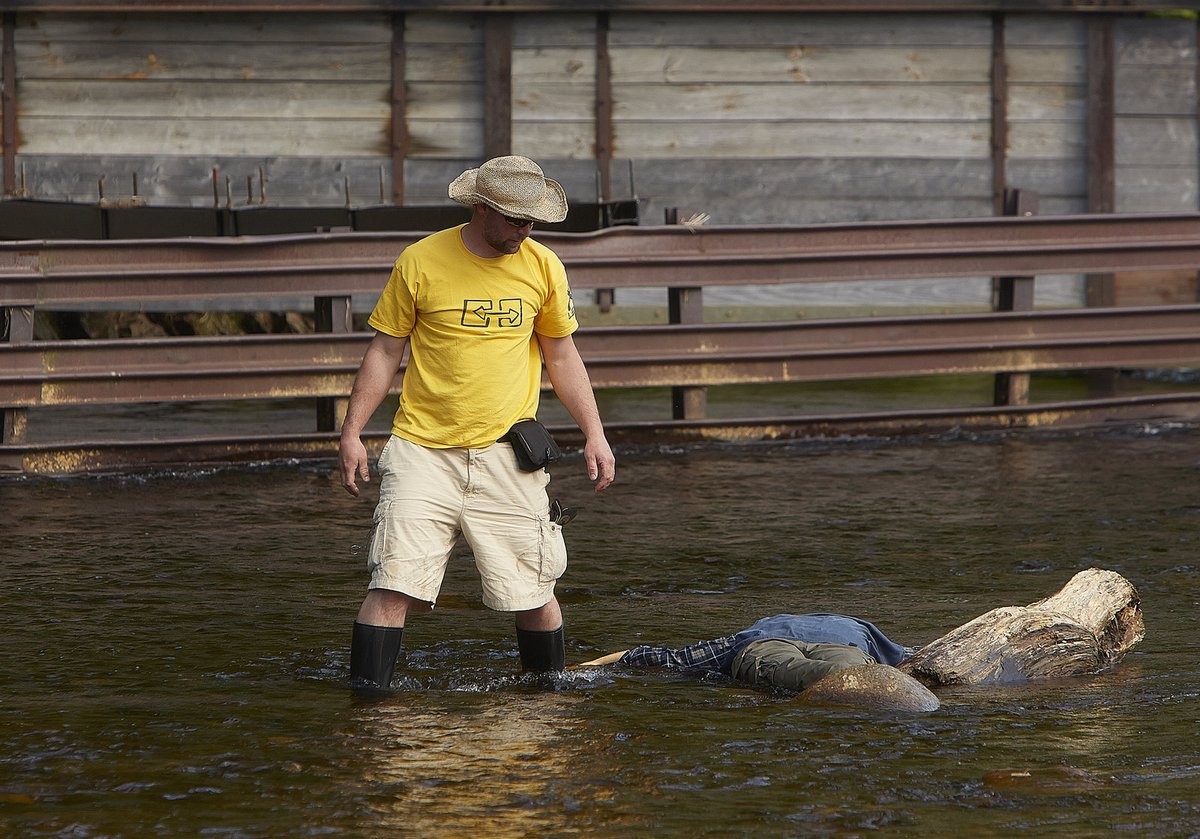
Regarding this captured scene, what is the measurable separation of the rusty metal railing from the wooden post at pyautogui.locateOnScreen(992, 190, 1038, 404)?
13cm

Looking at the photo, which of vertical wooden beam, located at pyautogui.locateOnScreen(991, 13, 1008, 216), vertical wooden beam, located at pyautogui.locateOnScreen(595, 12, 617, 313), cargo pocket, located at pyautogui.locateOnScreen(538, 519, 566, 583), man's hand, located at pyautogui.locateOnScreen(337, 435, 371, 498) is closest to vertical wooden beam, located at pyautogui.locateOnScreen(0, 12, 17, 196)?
vertical wooden beam, located at pyautogui.locateOnScreen(595, 12, 617, 313)

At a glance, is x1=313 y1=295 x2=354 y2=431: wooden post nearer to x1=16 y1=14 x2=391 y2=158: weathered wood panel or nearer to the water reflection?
x1=16 y1=14 x2=391 y2=158: weathered wood panel

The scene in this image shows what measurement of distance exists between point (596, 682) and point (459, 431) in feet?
3.16

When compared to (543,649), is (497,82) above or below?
above

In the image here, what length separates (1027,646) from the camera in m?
5.59

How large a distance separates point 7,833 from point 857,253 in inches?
304

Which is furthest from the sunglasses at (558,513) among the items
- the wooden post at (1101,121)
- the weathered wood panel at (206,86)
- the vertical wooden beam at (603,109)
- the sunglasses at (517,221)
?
the wooden post at (1101,121)

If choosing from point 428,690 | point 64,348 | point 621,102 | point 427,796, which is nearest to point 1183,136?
point 621,102

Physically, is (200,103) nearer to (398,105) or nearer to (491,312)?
(398,105)

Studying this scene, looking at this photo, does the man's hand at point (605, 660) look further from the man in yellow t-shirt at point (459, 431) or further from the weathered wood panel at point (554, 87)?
the weathered wood panel at point (554, 87)

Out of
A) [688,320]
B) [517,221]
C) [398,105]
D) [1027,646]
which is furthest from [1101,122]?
[517,221]

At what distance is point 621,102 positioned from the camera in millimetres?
13766

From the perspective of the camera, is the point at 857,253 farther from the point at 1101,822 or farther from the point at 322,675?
the point at 1101,822

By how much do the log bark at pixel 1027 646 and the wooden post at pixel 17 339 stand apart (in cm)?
606
